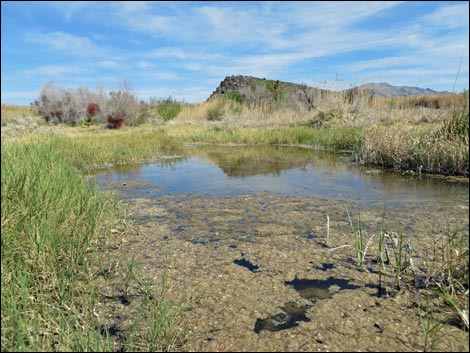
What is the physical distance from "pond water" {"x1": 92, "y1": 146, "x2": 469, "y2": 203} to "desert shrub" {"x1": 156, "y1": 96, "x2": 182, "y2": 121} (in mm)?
11074

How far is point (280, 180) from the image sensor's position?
5.14m

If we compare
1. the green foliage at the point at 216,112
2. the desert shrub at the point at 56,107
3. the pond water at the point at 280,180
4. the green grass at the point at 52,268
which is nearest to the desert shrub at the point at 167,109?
the green foliage at the point at 216,112

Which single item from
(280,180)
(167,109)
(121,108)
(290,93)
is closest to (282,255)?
(280,180)

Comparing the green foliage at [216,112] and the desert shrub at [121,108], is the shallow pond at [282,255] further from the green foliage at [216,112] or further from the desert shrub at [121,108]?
the green foliage at [216,112]

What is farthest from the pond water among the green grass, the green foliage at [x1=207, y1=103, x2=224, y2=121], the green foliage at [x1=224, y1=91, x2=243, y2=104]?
the green foliage at [x1=224, y1=91, x2=243, y2=104]

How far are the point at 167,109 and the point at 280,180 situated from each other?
14.7 m

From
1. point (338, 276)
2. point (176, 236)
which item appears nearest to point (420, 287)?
point (338, 276)

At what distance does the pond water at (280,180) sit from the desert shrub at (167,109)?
1107cm

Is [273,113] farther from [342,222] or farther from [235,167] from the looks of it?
[342,222]

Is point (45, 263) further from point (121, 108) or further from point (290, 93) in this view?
point (290, 93)

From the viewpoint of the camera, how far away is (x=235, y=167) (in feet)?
21.2

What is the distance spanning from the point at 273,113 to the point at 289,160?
7.65 metres

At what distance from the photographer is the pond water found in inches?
160

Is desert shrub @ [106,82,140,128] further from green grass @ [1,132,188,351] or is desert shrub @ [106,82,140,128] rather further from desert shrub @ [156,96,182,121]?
green grass @ [1,132,188,351]
